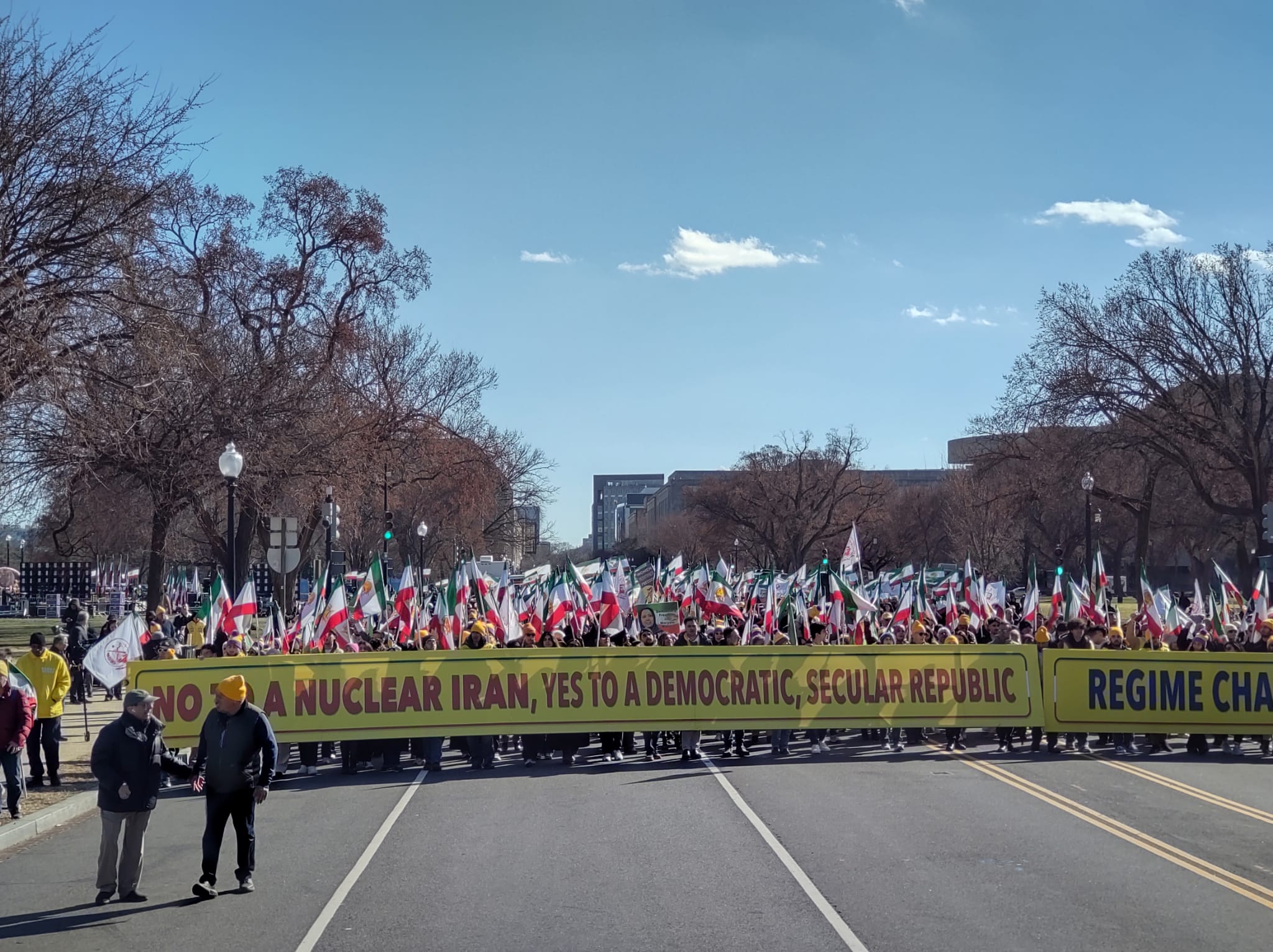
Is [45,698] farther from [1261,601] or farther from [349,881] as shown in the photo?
[1261,601]

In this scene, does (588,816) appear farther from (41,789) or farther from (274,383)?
(274,383)

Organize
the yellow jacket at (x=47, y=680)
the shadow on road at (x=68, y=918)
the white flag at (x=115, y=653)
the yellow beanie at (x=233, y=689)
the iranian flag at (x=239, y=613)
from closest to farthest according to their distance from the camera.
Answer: the shadow on road at (x=68, y=918), the yellow beanie at (x=233, y=689), the yellow jacket at (x=47, y=680), the white flag at (x=115, y=653), the iranian flag at (x=239, y=613)

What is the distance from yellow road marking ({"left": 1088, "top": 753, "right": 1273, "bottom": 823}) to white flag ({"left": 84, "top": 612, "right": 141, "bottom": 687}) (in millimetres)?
13088

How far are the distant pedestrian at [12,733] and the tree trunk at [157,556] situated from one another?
1390 centimetres

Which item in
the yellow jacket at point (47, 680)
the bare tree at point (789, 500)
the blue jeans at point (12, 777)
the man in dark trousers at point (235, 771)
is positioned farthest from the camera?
the bare tree at point (789, 500)

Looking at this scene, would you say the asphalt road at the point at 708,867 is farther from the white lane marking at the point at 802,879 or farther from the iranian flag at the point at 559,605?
the iranian flag at the point at 559,605

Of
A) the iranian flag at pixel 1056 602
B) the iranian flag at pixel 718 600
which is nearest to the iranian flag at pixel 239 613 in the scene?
the iranian flag at pixel 718 600

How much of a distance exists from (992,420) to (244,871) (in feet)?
134

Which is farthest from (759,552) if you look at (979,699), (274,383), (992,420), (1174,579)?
(979,699)

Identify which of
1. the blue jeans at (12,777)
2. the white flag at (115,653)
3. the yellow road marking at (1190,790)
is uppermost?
the white flag at (115,653)

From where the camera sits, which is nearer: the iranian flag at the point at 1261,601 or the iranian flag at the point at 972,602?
the iranian flag at the point at 1261,601

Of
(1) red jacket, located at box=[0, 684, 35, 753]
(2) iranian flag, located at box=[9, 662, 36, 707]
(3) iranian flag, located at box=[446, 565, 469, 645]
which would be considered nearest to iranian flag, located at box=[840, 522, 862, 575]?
(3) iranian flag, located at box=[446, 565, 469, 645]

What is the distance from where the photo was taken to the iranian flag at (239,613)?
19.0 meters

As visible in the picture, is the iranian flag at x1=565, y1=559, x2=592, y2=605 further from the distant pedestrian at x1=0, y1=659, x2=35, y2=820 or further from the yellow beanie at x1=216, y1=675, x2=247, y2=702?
the yellow beanie at x1=216, y1=675, x2=247, y2=702
